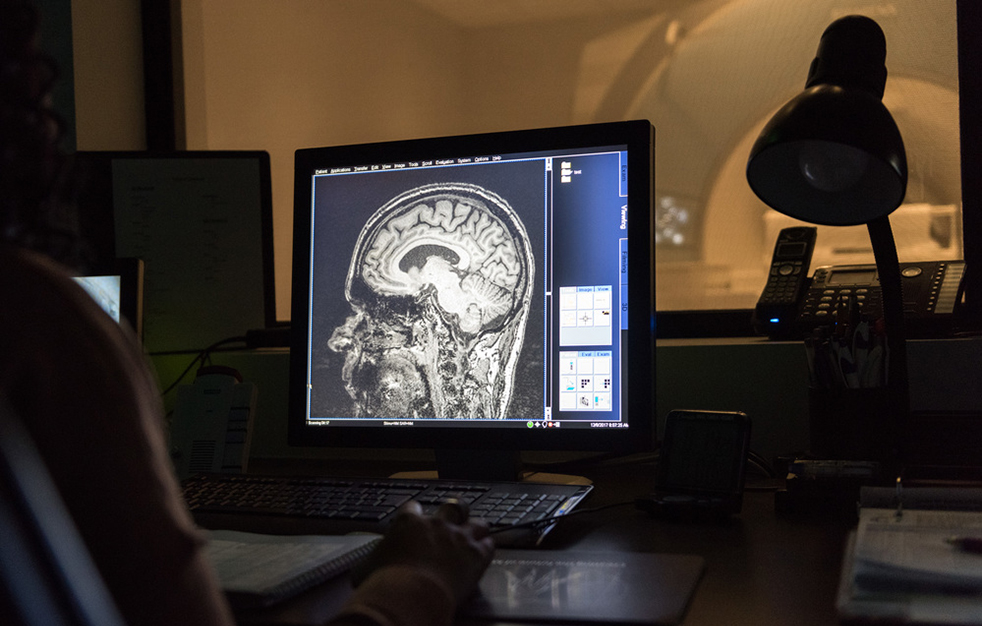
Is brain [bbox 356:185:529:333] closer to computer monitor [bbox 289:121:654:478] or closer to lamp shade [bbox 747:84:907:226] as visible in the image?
computer monitor [bbox 289:121:654:478]

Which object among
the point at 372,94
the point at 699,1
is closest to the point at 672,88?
the point at 699,1

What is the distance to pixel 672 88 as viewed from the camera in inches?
77.5

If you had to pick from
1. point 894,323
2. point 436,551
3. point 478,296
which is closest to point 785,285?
point 894,323

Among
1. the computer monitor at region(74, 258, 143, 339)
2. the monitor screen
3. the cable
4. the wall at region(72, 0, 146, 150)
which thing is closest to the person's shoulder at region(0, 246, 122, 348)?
the computer monitor at region(74, 258, 143, 339)

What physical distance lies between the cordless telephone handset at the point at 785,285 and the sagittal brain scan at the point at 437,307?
50 cm

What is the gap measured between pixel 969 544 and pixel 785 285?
80 cm

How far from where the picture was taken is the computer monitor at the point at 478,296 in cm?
100

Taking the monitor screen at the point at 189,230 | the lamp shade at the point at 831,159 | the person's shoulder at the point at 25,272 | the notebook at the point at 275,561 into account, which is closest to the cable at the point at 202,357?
the monitor screen at the point at 189,230

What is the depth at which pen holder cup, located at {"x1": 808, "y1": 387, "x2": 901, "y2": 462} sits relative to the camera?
3.26 ft

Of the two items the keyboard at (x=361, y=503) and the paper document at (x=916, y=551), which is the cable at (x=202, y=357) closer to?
the keyboard at (x=361, y=503)

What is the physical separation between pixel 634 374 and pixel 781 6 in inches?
50.0

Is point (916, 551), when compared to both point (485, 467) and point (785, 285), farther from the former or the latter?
point (785, 285)

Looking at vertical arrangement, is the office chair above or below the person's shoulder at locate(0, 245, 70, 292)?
below

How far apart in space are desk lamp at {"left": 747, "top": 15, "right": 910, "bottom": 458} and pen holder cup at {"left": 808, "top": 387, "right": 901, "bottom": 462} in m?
0.02
